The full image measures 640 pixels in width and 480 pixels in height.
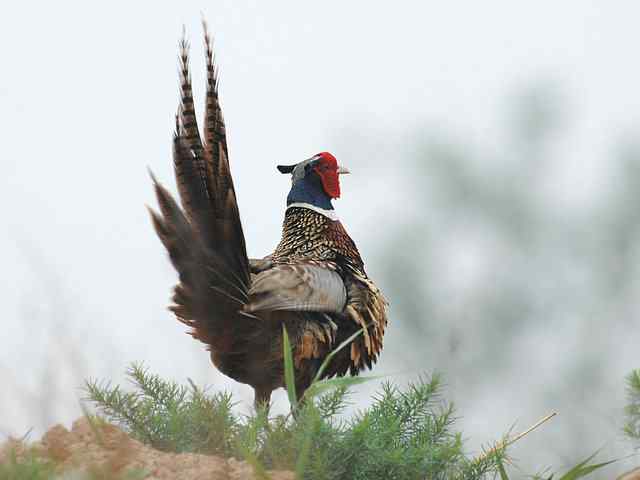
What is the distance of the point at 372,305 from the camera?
3820 millimetres

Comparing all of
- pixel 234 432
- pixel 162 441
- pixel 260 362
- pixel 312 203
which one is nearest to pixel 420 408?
pixel 234 432

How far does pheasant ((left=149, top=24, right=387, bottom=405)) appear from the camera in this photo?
10.7ft

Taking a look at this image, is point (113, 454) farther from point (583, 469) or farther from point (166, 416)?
point (583, 469)

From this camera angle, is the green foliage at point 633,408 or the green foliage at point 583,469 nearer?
the green foliage at point 583,469

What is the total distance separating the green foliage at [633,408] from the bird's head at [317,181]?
1746 millimetres

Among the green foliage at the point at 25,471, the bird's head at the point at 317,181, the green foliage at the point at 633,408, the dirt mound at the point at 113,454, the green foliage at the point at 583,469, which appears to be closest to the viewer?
the green foliage at the point at 25,471

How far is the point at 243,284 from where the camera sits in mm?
3393

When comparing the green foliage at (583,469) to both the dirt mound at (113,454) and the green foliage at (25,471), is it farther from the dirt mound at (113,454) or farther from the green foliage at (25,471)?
the green foliage at (25,471)

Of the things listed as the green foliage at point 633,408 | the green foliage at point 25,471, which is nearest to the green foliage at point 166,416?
the green foliage at point 25,471

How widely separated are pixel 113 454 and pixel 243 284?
132 cm

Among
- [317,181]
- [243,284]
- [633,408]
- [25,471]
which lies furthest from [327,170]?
[25,471]

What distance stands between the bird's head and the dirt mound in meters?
2.04

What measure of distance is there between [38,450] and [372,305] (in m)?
1.90

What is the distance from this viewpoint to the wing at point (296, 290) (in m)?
3.44
